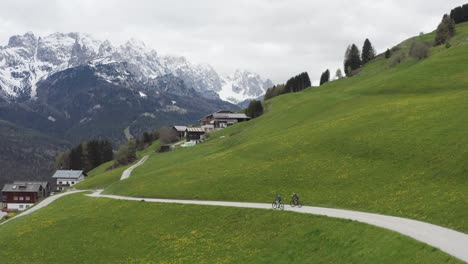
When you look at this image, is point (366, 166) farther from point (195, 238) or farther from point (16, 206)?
point (16, 206)

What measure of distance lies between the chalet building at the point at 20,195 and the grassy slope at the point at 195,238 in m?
110

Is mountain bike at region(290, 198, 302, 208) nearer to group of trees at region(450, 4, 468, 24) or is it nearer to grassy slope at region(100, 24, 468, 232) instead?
grassy slope at region(100, 24, 468, 232)

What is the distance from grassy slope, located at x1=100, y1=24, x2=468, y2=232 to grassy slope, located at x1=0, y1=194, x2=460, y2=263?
5.81 metres

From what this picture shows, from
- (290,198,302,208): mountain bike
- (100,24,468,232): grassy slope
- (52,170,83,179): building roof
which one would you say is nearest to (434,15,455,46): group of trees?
(100,24,468,232): grassy slope

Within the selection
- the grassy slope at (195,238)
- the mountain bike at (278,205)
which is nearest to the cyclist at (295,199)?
the mountain bike at (278,205)

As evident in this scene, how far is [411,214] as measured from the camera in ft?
126

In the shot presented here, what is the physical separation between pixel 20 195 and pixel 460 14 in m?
183

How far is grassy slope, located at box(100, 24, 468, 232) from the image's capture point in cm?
4328

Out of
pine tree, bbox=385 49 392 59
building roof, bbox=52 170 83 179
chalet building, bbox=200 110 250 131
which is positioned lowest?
building roof, bbox=52 170 83 179

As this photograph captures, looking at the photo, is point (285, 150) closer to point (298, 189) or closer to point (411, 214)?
point (298, 189)

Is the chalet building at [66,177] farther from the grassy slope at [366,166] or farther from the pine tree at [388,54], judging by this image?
the pine tree at [388,54]

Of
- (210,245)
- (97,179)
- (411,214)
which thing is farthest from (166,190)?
(97,179)

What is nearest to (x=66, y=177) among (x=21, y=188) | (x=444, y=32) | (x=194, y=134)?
(x=21, y=188)

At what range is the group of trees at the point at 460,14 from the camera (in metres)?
195
